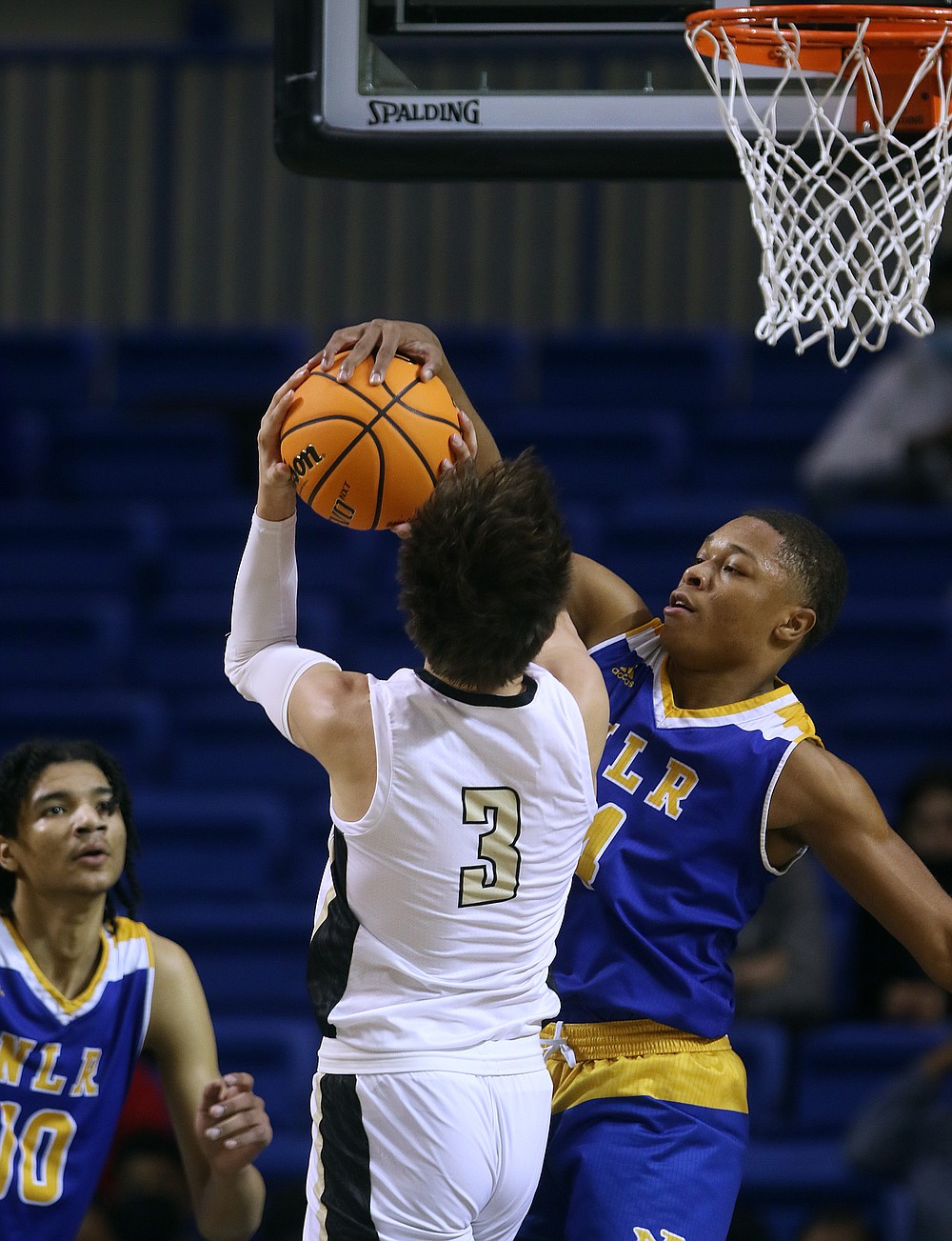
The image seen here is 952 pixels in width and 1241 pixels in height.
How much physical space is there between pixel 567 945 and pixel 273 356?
5.93 metres

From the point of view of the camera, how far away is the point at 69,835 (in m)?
3.54

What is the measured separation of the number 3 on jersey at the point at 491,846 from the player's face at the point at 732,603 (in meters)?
0.77

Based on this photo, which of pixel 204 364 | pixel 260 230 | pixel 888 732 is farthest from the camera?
pixel 260 230

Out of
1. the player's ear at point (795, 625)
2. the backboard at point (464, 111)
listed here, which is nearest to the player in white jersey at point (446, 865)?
the player's ear at point (795, 625)

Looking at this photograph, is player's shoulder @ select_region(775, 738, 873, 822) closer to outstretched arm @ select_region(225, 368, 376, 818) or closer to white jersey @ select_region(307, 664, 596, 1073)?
white jersey @ select_region(307, 664, 596, 1073)

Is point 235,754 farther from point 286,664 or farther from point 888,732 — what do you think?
point 286,664

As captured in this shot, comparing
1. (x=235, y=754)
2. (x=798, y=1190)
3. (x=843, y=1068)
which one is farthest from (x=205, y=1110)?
(x=235, y=754)

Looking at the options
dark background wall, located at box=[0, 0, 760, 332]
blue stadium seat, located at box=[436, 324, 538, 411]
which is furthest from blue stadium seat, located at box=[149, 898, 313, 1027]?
dark background wall, located at box=[0, 0, 760, 332]

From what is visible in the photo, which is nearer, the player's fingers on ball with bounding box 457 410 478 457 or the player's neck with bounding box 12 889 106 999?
the player's fingers on ball with bounding box 457 410 478 457

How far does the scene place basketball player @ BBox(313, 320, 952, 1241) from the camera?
3111 mm

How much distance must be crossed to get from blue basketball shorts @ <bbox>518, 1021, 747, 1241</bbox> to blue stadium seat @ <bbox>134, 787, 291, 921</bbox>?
3.40 meters

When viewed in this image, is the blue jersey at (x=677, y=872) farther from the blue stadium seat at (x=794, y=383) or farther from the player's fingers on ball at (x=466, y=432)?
the blue stadium seat at (x=794, y=383)

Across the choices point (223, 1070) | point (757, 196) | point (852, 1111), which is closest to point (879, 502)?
point (852, 1111)

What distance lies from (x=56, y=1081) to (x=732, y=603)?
1.64 meters
